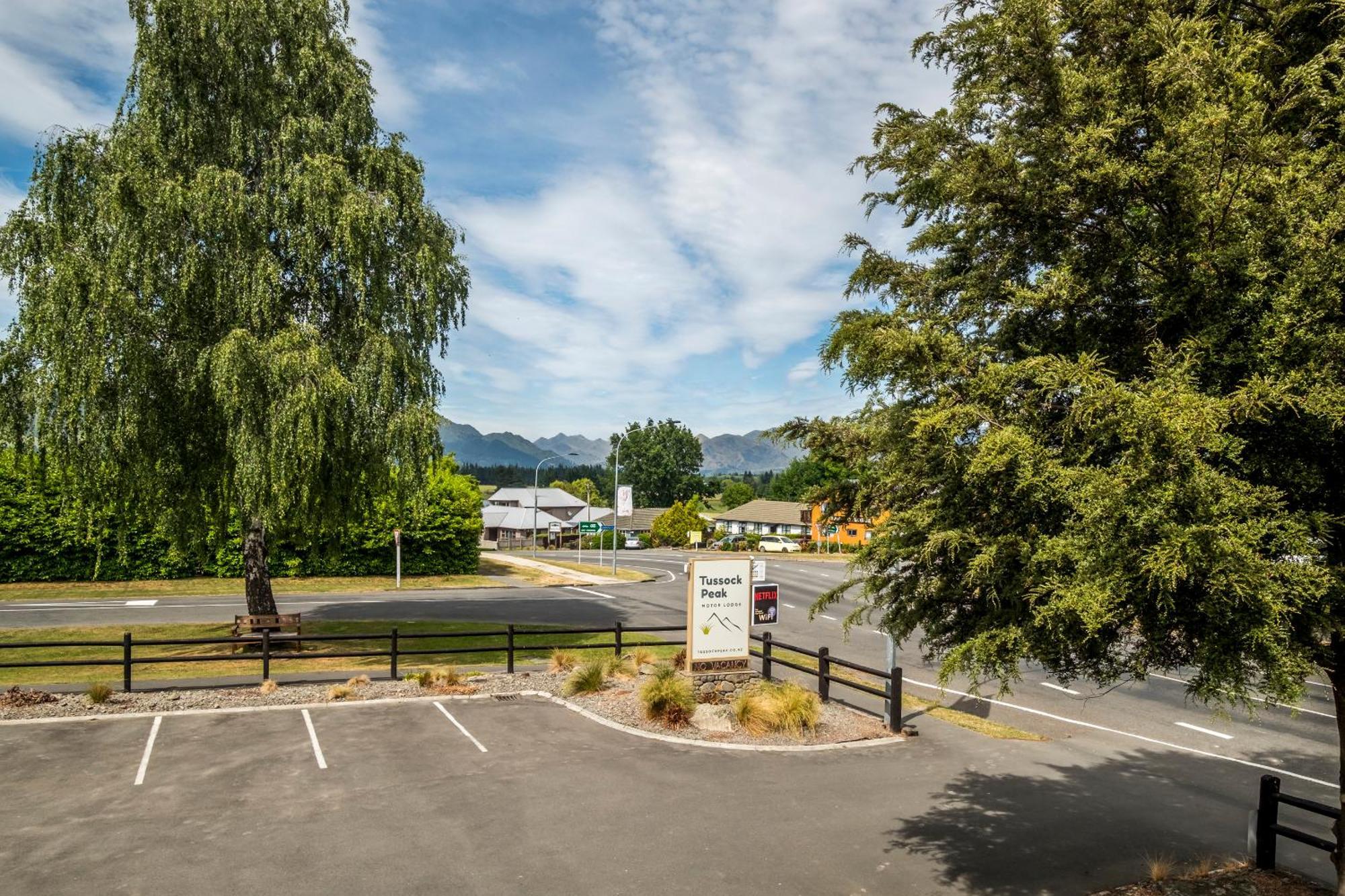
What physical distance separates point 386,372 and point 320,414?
186 cm

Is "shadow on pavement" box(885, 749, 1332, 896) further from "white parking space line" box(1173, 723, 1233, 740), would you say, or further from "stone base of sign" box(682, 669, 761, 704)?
"stone base of sign" box(682, 669, 761, 704)

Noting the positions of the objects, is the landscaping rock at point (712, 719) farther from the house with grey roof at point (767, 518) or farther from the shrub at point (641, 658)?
the house with grey roof at point (767, 518)

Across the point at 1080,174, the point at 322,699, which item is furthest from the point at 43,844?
the point at 1080,174

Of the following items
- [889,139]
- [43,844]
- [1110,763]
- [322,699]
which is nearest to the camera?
[889,139]

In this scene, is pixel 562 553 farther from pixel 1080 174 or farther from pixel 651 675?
pixel 1080 174

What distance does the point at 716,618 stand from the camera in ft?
48.1

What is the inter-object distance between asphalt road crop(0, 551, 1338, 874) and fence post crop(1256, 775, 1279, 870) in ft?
2.28

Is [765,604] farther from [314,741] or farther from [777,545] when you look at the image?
[777,545]

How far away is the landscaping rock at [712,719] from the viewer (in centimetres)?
1334

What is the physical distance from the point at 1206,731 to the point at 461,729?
44.4ft

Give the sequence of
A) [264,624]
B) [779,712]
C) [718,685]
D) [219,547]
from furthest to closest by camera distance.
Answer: [219,547] → [264,624] → [718,685] → [779,712]

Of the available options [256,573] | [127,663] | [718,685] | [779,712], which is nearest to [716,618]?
[718,685]

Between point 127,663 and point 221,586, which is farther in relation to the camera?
point 221,586

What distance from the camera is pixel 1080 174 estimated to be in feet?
18.9
